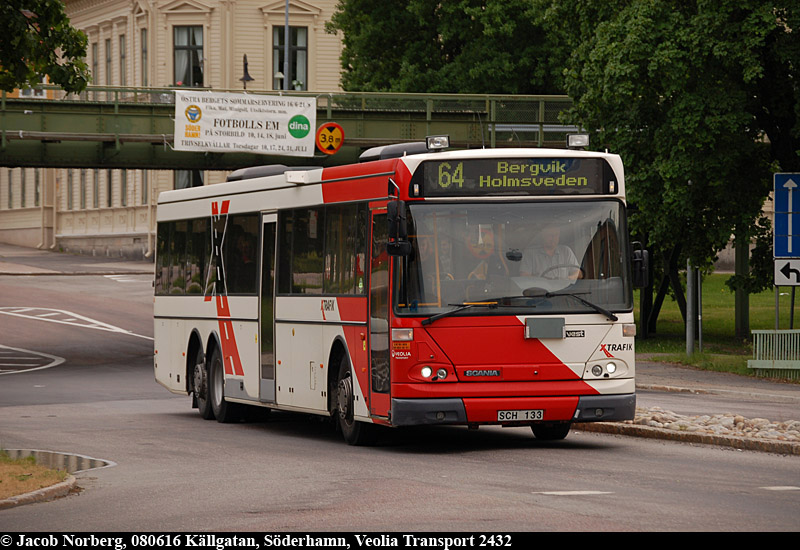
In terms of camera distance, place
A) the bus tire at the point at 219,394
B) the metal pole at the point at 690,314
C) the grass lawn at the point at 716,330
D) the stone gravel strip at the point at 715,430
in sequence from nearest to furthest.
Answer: the stone gravel strip at the point at 715,430
the bus tire at the point at 219,394
the grass lawn at the point at 716,330
the metal pole at the point at 690,314

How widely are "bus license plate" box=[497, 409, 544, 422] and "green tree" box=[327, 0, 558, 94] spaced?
32958 millimetres

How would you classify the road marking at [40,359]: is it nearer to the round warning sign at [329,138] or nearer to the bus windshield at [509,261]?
the round warning sign at [329,138]

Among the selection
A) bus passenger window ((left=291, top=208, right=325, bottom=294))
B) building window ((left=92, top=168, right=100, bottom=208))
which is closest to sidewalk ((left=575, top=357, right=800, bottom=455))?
bus passenger window ((left=291, top=208, right=325, bottom=294))

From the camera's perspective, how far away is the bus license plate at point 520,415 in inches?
601

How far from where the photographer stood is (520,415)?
15.3 meters

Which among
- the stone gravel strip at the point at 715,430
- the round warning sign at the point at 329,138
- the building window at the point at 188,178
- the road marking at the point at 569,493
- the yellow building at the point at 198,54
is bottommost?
the stone gravel strip at the point at 715,430

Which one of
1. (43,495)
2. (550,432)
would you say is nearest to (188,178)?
(550,432)

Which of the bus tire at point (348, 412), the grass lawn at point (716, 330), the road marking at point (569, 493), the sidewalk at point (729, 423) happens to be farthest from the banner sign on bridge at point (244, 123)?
the road marking at point (569, 493)

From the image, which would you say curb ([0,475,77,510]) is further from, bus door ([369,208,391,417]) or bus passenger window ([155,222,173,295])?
bus passenger window ([155,222,173,295])

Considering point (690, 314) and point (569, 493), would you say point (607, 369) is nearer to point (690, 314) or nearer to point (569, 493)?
point (569, 493)

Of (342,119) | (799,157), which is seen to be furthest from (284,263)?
(342,119)

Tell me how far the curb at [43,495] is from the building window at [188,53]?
64.4 m

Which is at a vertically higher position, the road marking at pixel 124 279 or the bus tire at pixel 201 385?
the road marking at pixel 124 279

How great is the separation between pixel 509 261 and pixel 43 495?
5.26 m
